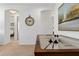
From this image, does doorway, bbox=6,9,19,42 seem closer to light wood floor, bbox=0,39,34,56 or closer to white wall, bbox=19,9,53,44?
light wood floor, bbox=0,39,34,56

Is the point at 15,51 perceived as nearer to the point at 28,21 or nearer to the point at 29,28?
the point at 29,28

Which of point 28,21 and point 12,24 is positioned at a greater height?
point 28,21

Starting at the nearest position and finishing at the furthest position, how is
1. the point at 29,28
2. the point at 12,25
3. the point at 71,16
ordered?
the point at 71,16
the point at 12,25
the point at 29,28

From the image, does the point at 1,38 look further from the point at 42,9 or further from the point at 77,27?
the point at 77,27

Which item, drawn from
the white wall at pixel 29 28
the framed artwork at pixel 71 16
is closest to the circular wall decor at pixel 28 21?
the white wall at pixel 29 28

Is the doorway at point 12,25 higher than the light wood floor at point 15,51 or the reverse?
higher

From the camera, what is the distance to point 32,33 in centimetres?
539

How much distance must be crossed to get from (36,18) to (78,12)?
360 cm

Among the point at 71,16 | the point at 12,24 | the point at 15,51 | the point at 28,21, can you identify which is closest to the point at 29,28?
the point at 28,21

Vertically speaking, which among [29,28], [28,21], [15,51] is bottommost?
[15,51]

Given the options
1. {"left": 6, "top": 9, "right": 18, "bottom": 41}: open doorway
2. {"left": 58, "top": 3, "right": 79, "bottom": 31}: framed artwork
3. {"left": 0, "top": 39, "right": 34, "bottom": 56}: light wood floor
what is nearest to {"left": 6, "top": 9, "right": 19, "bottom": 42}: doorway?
{"left": 6, "top": 9, "right": 18, "bottom": 41}: open doorway

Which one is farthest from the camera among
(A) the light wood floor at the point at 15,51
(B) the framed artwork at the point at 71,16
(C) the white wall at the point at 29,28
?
(C) the white wall at the point at 29,28

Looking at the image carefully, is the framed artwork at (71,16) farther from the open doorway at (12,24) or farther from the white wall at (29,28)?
the white wall at (29,28)

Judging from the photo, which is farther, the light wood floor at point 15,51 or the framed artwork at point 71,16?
the light wood floor at point 15,51
